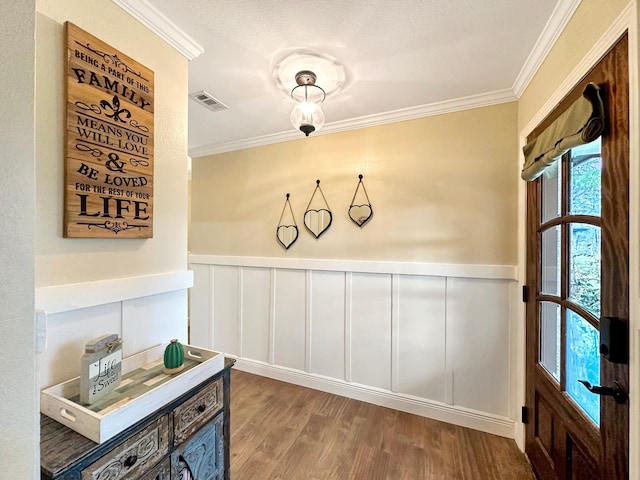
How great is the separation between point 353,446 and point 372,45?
250 cm

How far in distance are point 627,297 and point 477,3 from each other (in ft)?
4.35

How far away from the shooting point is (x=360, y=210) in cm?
244

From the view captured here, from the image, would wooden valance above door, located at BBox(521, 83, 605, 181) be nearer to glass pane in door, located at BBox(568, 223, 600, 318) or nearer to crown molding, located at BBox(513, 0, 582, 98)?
glass pane in door, located at BBox(568, 223, 600, 318)

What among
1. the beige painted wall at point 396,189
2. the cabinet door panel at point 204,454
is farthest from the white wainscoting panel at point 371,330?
the cabinet door panel at point 204,454

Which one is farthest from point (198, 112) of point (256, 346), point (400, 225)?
point (256, 346)

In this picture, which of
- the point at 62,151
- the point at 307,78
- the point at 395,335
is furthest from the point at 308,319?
the point at 62,151

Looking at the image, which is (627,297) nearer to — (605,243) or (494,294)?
(605,243)

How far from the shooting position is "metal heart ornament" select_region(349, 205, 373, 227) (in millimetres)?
2406

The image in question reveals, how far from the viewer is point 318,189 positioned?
8.57 ft

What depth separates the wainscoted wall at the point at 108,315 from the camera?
0.99m

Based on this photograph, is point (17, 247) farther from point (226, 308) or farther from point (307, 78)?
point (226, 308)

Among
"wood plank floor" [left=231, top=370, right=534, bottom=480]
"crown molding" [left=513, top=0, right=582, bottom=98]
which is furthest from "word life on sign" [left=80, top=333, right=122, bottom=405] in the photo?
"crown molding" [left=513, top=0, right=582, bottom=98]

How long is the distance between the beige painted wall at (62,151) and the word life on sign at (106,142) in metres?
0.04

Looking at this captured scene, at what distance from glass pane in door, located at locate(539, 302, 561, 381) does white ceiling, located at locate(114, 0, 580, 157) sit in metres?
1.38
